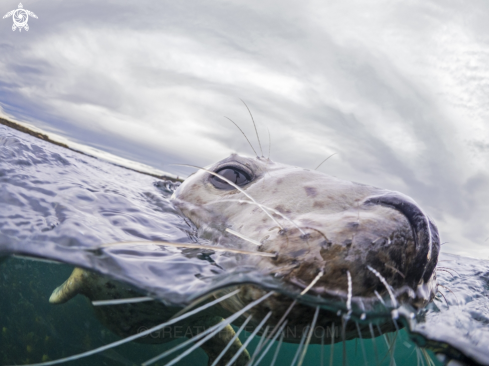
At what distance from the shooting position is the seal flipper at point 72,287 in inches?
126

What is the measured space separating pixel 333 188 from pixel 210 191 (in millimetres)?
1126

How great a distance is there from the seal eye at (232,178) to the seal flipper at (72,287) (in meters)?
1.53

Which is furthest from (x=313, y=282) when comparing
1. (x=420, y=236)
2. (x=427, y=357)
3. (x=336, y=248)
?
(x=427, y=357)

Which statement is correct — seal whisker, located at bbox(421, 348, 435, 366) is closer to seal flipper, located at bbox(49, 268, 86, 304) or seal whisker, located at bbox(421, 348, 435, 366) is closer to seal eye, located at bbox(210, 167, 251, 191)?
seal eye, located at bbox(210, 167, 251, 191)

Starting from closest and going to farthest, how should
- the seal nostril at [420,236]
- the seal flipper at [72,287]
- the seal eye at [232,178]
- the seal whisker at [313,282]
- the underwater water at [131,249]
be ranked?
the seal whisker at [313,282] → the seal nostril at [420,236] → the underwater water at [131,249] → the seal eye at [232,178] → the seal flipper at [72,287]

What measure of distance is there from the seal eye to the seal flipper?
1.53 m

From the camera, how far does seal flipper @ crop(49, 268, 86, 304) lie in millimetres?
3194

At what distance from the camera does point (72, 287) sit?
11.5 ft

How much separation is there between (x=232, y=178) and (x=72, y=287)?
7.47ft

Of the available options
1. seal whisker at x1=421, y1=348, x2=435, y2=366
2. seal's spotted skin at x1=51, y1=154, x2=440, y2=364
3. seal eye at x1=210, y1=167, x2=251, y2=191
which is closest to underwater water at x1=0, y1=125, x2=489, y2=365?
seal whisker at x1=421, y1=348, x2=435, y2=366

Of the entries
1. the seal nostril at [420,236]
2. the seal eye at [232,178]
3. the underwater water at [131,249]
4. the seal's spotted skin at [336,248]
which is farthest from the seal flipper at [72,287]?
the seal nostril at [420,236]

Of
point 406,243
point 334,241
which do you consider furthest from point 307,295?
point 406,243

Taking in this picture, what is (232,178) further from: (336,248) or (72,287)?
(72,287)

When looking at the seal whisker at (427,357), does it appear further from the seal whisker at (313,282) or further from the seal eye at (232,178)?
the seal eye at (232,178)
